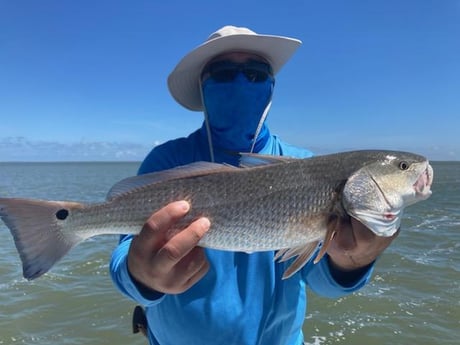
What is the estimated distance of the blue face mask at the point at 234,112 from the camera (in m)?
3.45

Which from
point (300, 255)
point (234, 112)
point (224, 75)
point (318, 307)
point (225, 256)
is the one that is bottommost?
point (318, 307)

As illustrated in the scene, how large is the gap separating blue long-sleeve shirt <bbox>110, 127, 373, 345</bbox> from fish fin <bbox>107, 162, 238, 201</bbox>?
0.46m

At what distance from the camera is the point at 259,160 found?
2.80 meters

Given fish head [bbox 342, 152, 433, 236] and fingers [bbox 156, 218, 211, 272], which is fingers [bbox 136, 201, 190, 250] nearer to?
fingers [bbox 156, 218, 211, 272]

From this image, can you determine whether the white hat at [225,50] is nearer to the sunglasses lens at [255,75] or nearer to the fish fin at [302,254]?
the sunglasses lens at [255,75]

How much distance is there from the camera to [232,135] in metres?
3.47

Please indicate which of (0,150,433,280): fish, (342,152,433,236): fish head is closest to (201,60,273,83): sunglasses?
(0,150,433,280): fish

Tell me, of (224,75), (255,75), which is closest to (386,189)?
(255,75)

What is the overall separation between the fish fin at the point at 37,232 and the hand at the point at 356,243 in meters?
1.64

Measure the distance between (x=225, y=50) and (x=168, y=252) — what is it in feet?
6.10

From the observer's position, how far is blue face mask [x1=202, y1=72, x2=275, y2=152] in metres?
3.45

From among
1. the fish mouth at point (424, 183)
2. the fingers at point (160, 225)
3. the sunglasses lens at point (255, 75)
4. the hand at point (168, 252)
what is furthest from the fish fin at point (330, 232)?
the sunglasses lens at point (255, 75)

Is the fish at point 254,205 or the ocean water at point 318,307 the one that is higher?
the fish at point 254,205

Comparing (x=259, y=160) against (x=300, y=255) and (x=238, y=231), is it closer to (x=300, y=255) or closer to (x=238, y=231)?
(x=238, y=231)
